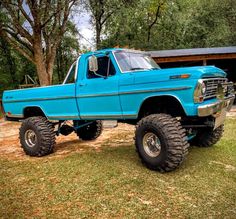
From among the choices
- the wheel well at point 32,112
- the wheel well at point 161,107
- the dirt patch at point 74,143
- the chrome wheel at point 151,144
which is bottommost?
the dirt patch at point 74,143

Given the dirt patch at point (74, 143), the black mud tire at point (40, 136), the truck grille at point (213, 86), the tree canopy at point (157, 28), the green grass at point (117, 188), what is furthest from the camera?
the tree canopy at point (157, 28)

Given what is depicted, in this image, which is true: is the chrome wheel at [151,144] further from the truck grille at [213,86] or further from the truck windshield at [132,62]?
the truck windshield at [132,62]

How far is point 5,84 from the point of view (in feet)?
95.8

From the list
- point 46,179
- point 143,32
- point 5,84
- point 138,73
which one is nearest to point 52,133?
point 46,179

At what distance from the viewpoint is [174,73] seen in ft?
15.2

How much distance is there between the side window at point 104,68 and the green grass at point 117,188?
1.90 m

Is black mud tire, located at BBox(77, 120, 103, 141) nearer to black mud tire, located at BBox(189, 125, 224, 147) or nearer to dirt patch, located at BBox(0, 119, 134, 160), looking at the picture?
dirt patch, located at BBox(0, 119, 134, 160)

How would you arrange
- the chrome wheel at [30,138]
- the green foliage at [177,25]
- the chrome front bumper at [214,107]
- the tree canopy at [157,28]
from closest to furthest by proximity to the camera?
the chrome front bumper at [214,107], the chrome wheel at [30,138], the tree canopy at [157,28], the green foliage at [177,25]

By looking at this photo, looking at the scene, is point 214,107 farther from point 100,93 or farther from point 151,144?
point 100,93

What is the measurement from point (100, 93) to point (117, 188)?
211cm

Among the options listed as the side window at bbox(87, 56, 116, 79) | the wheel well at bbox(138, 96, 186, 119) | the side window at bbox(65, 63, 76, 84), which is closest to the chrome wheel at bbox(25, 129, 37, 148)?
the side window at bbox(65, 63, 76, 84)

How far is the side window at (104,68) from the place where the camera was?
5.63 m

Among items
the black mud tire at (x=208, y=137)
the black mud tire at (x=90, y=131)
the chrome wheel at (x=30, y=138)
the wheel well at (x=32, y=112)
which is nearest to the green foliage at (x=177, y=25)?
the black mud tire at (x=90, y=131)

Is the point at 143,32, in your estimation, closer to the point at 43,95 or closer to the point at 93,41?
the point at 93,41
